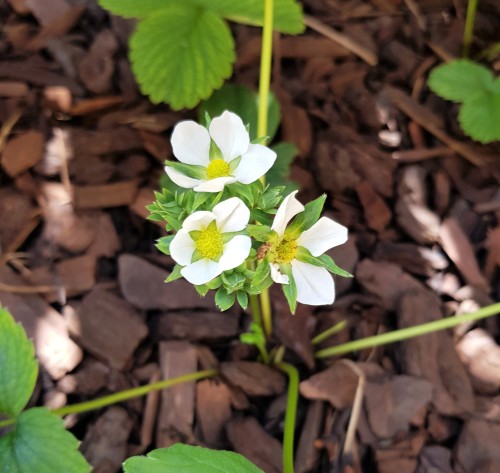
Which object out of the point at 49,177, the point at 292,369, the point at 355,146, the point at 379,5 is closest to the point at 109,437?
the point at 292,369

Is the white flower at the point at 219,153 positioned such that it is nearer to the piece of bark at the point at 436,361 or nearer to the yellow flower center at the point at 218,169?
the yellow flower center at the point at 218,169

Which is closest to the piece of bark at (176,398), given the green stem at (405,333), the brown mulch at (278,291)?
the brown mulch at (278,291)

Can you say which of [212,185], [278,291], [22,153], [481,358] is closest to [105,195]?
[22,153]

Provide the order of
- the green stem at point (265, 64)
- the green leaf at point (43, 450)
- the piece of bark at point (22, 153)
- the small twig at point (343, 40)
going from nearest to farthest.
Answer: the green leaf at point (43, 450) < the green stem at point (265, 64) < the piece of bark at point (22, 153) < the small twig at point (343, 40)

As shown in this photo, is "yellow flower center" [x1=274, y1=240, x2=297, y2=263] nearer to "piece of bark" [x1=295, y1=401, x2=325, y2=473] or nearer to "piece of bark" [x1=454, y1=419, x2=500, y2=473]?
"piece of bark" [x1=295, y1=401, x2=325, y2=473]

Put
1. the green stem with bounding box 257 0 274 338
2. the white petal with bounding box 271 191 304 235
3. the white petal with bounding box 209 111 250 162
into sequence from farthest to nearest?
1. the green stem with bounding box 257 0 274 338
2. the white petal with bounding box 209 111 250 162
3. the white petal with bounding box 271 191 304 235

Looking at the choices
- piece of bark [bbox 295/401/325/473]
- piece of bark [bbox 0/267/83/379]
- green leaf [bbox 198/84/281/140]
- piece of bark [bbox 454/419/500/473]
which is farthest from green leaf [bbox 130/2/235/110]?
piece of bark [bbox 454/419/500/473]

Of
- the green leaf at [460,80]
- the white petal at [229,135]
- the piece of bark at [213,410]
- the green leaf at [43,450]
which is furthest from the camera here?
the green leaf at [460,80]
